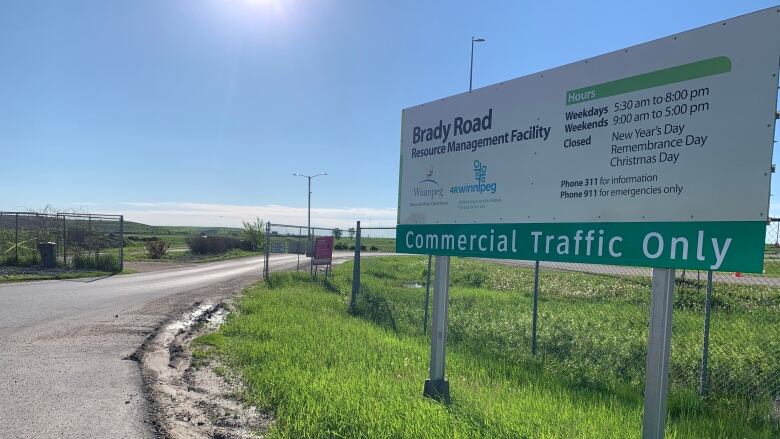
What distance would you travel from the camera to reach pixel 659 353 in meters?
3.33

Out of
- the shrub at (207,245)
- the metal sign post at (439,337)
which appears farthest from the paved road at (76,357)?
the shrub at (207,245)

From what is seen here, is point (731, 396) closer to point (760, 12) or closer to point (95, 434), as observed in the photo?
point (760, 12)

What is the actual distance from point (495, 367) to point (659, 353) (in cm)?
296

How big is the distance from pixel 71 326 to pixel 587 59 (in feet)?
29.7

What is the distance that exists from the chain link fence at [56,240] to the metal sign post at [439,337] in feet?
61.9

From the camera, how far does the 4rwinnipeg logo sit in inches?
189

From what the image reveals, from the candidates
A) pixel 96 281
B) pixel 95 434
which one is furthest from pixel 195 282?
pixel 95 434

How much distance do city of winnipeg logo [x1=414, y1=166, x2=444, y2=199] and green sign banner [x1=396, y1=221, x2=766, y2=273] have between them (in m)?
0.46

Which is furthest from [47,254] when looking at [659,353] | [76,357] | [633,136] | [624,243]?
[659,353]

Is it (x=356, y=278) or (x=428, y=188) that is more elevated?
(x=428, y=188)

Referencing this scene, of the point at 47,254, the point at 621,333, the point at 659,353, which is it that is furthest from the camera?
the point at 47,254

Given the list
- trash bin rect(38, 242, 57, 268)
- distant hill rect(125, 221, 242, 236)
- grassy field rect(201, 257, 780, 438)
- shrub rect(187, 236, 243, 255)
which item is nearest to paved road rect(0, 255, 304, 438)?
grassy field rect(201, 257, 780, 438)

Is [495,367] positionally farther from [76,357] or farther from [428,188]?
[76,357]

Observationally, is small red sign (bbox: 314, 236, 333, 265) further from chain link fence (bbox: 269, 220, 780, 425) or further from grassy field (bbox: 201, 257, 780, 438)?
grassy field (bbox: 201, 257, 780, 438)
